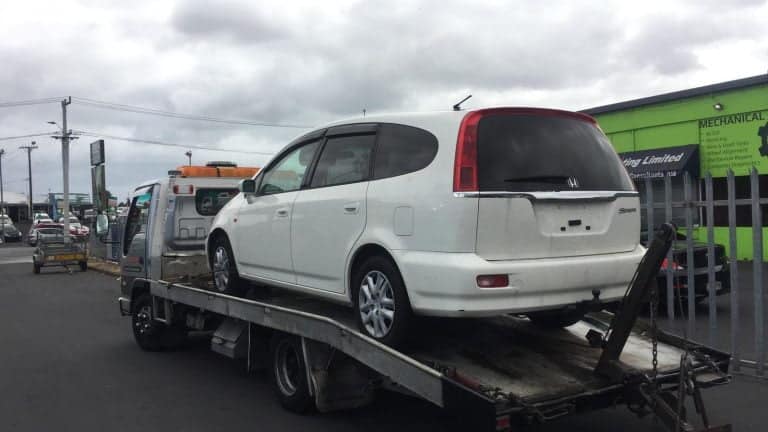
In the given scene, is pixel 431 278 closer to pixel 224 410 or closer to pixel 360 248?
pixel 360 248

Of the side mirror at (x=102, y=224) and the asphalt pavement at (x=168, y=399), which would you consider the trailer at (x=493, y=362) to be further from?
the side mirror at (x=102, y=224)

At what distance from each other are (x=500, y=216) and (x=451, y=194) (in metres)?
0.32

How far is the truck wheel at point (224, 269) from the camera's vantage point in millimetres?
6766

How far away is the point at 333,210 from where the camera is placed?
5.14m

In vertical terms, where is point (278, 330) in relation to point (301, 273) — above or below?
below

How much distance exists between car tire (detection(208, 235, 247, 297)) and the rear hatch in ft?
10.9

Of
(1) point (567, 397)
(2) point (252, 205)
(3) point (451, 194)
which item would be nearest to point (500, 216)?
(3) point (451, 194)

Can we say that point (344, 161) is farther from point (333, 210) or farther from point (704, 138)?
point (704, 138)

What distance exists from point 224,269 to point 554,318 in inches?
132

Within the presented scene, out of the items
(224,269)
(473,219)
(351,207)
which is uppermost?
(351,207)

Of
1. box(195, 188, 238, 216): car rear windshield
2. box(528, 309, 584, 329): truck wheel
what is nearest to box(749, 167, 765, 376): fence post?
box(528, 309, 584, 329): truck wheel

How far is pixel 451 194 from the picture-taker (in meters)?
4.18

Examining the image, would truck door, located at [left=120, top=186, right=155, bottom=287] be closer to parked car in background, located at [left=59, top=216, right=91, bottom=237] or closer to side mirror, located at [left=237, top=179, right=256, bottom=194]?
side mirror, located at [left=237, top=179, right=256, bottom=194]

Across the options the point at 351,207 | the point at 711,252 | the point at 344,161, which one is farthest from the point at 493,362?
the point at 711,252
